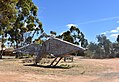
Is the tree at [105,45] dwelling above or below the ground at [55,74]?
above

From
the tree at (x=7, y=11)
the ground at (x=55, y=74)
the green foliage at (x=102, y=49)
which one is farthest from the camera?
the green foliage at (x=102, y=49)

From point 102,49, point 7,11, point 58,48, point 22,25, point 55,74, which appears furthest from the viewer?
point 102,49

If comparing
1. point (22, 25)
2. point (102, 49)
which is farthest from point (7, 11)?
point (102, 49)

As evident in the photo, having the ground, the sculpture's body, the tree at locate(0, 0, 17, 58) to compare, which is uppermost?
the tree at locate(0, 0, 17, 58)

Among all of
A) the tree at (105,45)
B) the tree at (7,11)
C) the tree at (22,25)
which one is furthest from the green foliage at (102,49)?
the tree at (7,11)

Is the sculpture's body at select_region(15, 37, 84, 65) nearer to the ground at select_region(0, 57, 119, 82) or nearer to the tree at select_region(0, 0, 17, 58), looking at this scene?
the ground at select_region(0, 57, 119, 82)

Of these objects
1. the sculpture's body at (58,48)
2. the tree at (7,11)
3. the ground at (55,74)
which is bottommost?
the ground at (55,74)

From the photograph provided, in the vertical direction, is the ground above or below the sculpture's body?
below

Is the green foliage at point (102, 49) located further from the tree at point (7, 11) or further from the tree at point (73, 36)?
the tree at point (7, 11)

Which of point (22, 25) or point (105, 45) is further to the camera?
point (105, 45)

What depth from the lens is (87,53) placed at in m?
68.2

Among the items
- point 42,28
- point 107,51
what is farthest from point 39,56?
point 107,51

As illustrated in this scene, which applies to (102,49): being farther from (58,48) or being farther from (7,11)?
(7,11)

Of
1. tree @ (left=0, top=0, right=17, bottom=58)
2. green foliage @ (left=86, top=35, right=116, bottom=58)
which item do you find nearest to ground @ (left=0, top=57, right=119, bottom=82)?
tree @ (left=0, top=0, right=17, bottom=58)
